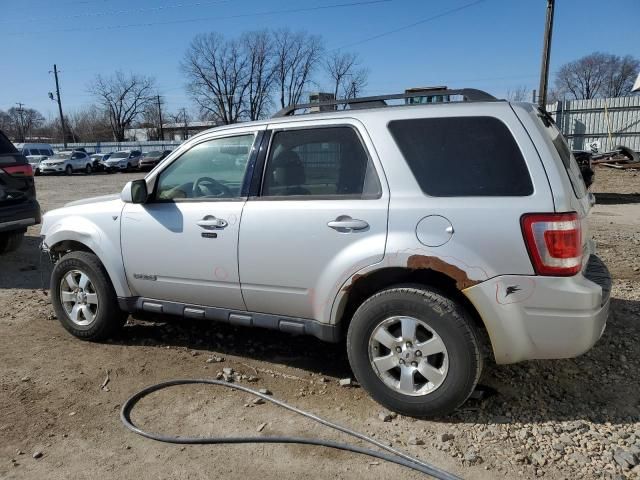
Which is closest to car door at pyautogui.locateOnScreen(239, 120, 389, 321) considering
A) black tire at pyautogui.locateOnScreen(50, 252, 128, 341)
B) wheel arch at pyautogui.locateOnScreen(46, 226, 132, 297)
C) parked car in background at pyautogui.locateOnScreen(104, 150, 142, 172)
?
wheel arch at pyautogui.locateOnScreen(46, 226, 132, 297)

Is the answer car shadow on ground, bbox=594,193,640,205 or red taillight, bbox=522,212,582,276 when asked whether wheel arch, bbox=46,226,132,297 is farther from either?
car shadow on ground, bbox=594,193,640,205

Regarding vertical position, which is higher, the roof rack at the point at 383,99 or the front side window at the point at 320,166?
the roof rack at the point at 383,99

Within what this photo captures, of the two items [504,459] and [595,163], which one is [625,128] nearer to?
[595,163]

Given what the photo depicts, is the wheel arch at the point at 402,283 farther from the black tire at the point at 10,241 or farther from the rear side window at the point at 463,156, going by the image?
the black tire at the point at 10,241

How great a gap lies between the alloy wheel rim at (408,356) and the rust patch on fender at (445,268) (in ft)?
1.02

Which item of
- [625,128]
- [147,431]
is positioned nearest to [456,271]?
[147,431]

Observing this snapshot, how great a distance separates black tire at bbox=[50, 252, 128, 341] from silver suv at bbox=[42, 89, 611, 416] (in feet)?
1.16

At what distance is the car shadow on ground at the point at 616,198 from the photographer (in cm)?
1319

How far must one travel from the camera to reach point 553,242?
2.78 meters

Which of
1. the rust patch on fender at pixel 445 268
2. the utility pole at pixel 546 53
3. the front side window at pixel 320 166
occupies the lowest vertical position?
the rust patch on fender at pixel 445 268

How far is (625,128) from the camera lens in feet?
70.6

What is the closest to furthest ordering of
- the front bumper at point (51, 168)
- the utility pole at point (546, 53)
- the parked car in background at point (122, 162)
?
the utility pole at point (546, 53) < the front bumper at point (51, 168) < the parked car in background at point (122, 162)

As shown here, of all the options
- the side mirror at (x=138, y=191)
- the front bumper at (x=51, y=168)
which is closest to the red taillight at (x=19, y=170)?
the side mirror at (x=138, y=191)

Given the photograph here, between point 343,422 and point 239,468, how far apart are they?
2.34 ft
